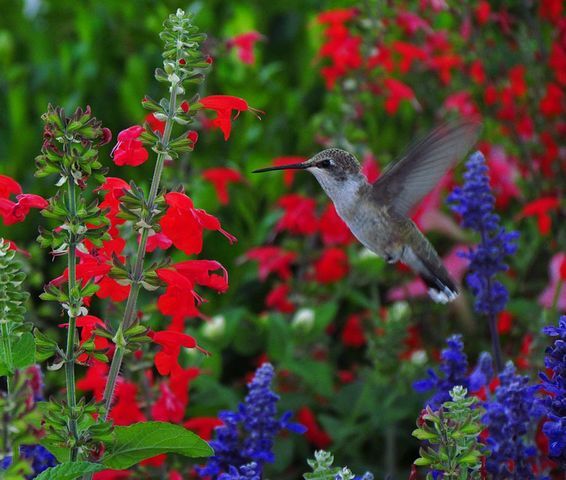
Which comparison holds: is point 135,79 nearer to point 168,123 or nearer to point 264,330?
point 264,330

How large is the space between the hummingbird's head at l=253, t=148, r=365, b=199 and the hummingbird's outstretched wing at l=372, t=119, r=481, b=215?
11cm

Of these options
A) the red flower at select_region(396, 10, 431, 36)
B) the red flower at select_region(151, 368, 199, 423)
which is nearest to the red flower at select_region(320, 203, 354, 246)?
the red flower at select_region(396, 10, 431, 36)

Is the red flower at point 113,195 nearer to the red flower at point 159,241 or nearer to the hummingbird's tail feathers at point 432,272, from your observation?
the red flower at point 159,241

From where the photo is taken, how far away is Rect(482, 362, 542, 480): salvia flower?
176cm

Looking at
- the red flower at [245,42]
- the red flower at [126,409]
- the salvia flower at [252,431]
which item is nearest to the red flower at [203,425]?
the red flower at [126,409]

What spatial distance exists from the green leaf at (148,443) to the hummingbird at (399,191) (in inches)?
29.0

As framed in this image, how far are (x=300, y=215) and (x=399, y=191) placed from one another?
1.12m

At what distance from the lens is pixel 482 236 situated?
216cm

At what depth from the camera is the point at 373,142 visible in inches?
178

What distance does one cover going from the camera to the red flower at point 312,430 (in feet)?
10.1

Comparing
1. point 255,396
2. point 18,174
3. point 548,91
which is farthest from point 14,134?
point 255,396

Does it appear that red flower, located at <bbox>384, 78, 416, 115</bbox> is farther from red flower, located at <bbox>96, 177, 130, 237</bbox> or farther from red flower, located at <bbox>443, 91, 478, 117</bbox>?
red flower, located at <bbox>96, 177, 130, 237</bbox>

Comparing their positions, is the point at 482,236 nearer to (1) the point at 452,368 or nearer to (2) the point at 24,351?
(1) the point at 452,368

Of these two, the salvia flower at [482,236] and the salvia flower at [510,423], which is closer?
the salvia flower at [510,423]
